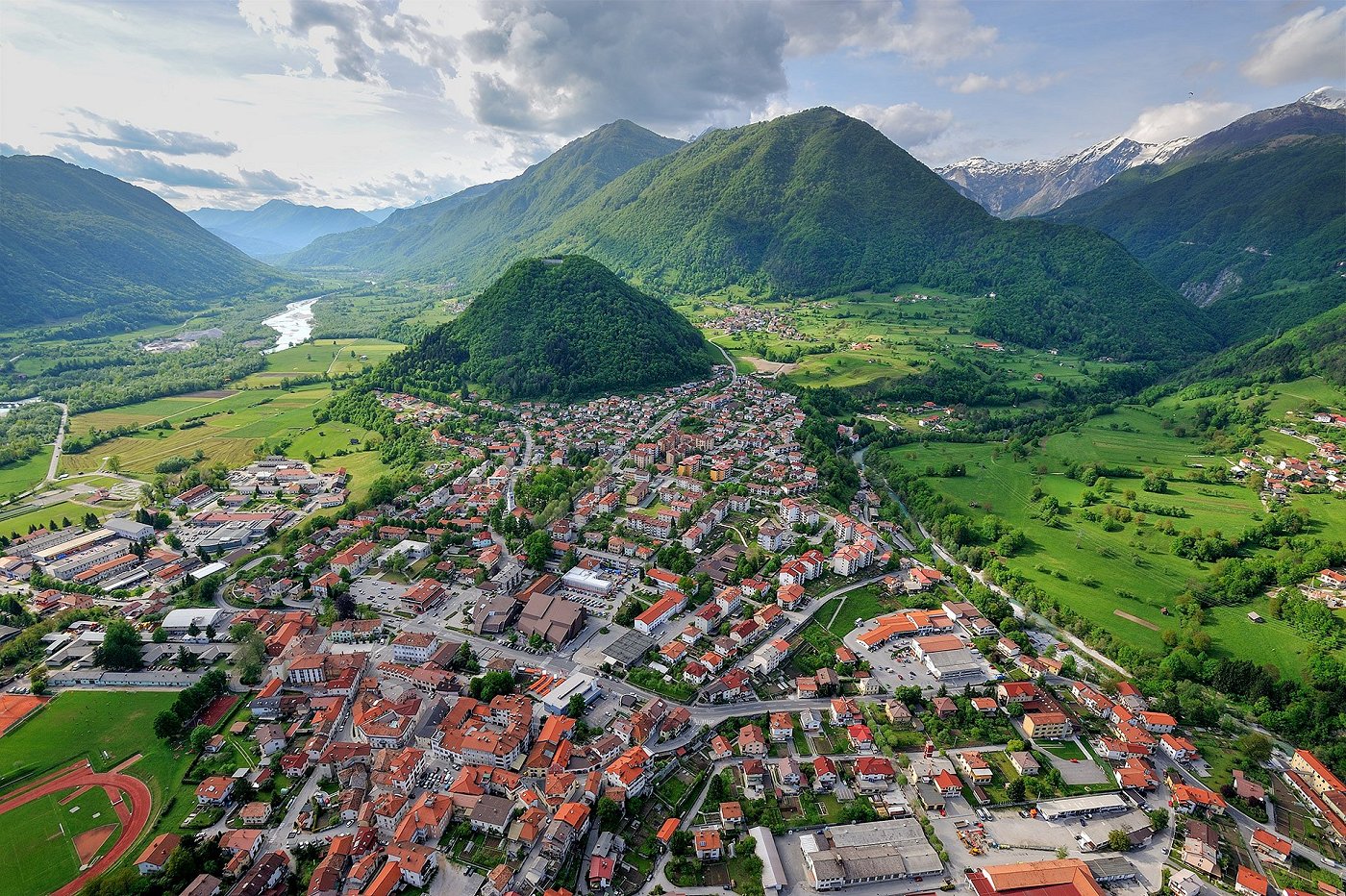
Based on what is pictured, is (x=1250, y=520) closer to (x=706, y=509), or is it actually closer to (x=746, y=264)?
(x=706, y=509)

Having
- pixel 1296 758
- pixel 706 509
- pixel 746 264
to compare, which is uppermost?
pixel 746 264

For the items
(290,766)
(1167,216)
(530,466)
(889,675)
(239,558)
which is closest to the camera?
(290,766)

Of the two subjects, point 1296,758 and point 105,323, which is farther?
point 105,323

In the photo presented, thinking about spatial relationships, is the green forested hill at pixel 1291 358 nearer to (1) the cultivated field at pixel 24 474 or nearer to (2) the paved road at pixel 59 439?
(1) the cultivated field at pixel 24 474

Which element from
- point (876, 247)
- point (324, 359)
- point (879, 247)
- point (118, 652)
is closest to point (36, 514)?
point (118, 652)

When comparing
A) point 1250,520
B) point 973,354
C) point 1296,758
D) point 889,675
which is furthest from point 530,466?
point 973,354

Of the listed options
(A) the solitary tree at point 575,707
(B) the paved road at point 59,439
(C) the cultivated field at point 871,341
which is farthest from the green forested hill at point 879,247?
(B) the paved road at point 59,439
